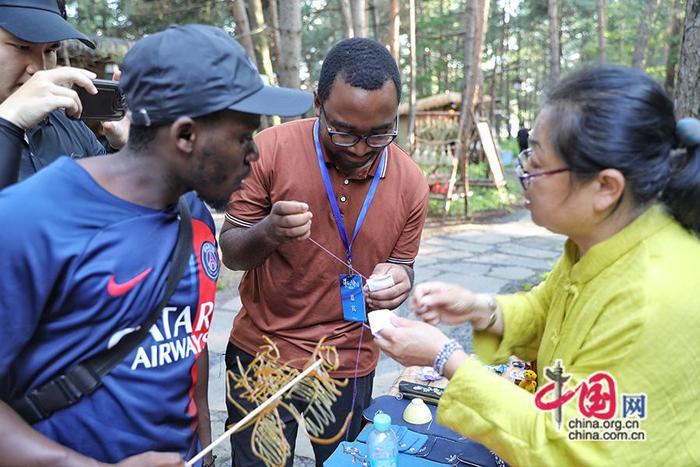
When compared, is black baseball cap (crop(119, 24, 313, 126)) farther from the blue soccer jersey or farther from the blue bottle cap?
the blue bottle cap

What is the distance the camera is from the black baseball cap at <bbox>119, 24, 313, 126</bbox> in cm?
131

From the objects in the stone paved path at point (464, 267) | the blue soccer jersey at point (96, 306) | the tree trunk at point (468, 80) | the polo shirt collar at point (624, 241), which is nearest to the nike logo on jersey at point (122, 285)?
the blue soccer jersey at point (96, 306)

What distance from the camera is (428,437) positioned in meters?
2.29

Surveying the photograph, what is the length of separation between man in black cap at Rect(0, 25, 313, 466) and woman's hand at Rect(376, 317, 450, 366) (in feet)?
1.97

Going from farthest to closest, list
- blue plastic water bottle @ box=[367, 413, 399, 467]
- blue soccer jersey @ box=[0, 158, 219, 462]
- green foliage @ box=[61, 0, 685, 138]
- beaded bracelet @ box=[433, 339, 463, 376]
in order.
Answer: green foliage @ box=[61, 0, 685, 138] → blue plastic water bottle @ box=[367, 413, 399, 467] → beaded bracelet @ box=[433, 339, 463, 376] → blue soccer jersey @ box=[0, 158, 219, 462]

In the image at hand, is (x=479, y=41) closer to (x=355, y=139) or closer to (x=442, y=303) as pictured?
(x=355, y=139)

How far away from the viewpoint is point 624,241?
1398 mm

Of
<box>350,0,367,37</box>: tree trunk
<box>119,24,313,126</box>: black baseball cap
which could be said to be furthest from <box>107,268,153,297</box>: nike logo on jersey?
<box>350,0,367,37</box>: tree trunk

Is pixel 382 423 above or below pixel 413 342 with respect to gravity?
below

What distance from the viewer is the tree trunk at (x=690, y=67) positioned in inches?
128

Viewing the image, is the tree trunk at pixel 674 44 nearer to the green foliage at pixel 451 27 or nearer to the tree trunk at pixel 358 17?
the green foliage at pixel 451 27

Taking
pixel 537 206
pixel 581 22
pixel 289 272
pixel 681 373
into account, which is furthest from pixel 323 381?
pixel 581 22

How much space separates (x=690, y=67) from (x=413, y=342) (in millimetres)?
2965

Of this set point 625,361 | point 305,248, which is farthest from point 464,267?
point 625,361
